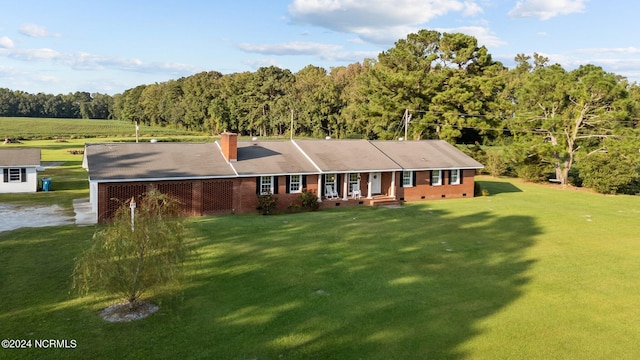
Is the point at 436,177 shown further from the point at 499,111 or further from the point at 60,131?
the point at 60,131

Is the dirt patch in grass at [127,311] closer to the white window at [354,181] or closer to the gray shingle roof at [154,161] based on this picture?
the gray shingle roof at [154,161]

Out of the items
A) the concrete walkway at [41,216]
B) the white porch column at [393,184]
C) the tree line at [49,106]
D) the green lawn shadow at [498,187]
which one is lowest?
the concrete walkway at [41,216]

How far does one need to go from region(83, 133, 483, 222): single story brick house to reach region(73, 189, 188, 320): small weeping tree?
459 inches

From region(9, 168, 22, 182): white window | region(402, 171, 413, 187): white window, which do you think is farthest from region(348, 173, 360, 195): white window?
region(9, 168, 22, 182): white window

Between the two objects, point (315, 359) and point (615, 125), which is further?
point (615, 125)

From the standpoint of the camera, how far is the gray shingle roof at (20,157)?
101 ft

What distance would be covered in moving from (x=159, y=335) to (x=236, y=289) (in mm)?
3090

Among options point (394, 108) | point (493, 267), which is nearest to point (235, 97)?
point (394, 108)

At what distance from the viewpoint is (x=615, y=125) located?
3716 centimetres

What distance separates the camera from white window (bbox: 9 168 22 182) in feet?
101

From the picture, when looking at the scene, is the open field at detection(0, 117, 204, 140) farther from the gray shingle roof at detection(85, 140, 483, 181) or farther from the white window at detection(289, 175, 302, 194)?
the white window at detection(289, 175, 302, 194)

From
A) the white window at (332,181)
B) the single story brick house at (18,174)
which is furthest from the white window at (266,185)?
the single story brick house at (18,174)

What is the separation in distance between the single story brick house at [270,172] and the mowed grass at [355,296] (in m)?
3.07

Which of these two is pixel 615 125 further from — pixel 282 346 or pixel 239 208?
pixel 282 346
